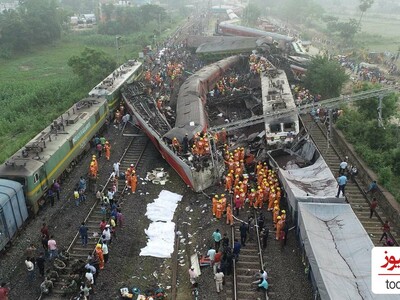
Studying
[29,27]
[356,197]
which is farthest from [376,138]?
[29,27]

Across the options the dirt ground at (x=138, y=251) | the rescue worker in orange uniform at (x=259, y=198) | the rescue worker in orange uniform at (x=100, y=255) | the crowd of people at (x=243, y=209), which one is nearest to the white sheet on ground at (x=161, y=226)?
the dirt ground at (x=138, y=251)

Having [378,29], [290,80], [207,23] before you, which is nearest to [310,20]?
[378,29]

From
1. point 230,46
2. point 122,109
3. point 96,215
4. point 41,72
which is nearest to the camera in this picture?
point 96,215

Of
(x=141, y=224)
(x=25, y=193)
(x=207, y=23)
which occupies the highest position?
(x=25, y=193)

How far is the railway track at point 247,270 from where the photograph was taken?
39.6 feet

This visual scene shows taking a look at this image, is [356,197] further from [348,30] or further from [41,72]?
[348,30]

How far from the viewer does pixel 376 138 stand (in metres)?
22.1

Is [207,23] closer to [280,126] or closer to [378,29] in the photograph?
[378,29]

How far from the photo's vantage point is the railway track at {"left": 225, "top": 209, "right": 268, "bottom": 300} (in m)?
12.1

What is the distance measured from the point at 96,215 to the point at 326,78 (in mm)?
21231

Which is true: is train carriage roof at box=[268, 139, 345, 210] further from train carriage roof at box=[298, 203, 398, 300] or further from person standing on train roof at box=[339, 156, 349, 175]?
person standing on train roof at box=[339, 156, 349, 175]

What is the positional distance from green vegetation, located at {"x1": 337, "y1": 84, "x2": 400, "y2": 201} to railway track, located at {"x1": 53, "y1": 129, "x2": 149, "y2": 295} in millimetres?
11334

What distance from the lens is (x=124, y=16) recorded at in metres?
71.4

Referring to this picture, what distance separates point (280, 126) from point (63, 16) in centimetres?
5641
